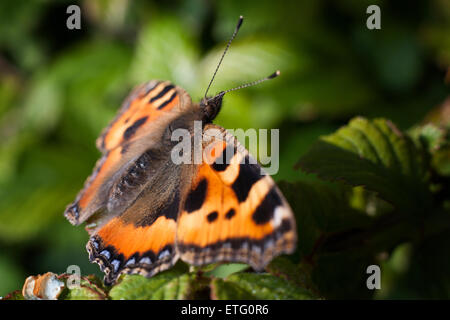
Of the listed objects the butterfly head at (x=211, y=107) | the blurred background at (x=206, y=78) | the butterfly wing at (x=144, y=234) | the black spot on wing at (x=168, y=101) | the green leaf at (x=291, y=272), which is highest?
the blurred background at (x=206, y=78)

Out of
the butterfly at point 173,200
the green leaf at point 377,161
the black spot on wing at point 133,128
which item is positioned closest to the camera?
the butterfly at point 173,200

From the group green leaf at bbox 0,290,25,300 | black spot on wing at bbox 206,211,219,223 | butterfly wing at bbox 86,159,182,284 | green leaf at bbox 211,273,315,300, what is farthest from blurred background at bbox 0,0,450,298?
green leaf at bbox 0,290,25,300

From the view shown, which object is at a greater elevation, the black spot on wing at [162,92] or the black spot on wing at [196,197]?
the black spot on wing at [162,92]

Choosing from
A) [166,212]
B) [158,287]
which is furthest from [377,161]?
[158,287]

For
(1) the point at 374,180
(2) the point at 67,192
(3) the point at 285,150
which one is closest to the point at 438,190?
(1) the point at 374,180

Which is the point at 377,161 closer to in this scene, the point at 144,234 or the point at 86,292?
the point at 144,234

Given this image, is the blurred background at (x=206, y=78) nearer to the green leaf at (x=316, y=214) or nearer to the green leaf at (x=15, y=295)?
the green leaf at (x=316, y=214)

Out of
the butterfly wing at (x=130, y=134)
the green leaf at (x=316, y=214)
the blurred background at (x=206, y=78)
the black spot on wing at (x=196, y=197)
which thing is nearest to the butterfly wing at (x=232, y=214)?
the black spot on wing at (x=196, y=197)

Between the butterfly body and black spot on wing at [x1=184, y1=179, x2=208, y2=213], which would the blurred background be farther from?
black spot on wing at [x1=184, y1=179, x2=208, y2=213]
